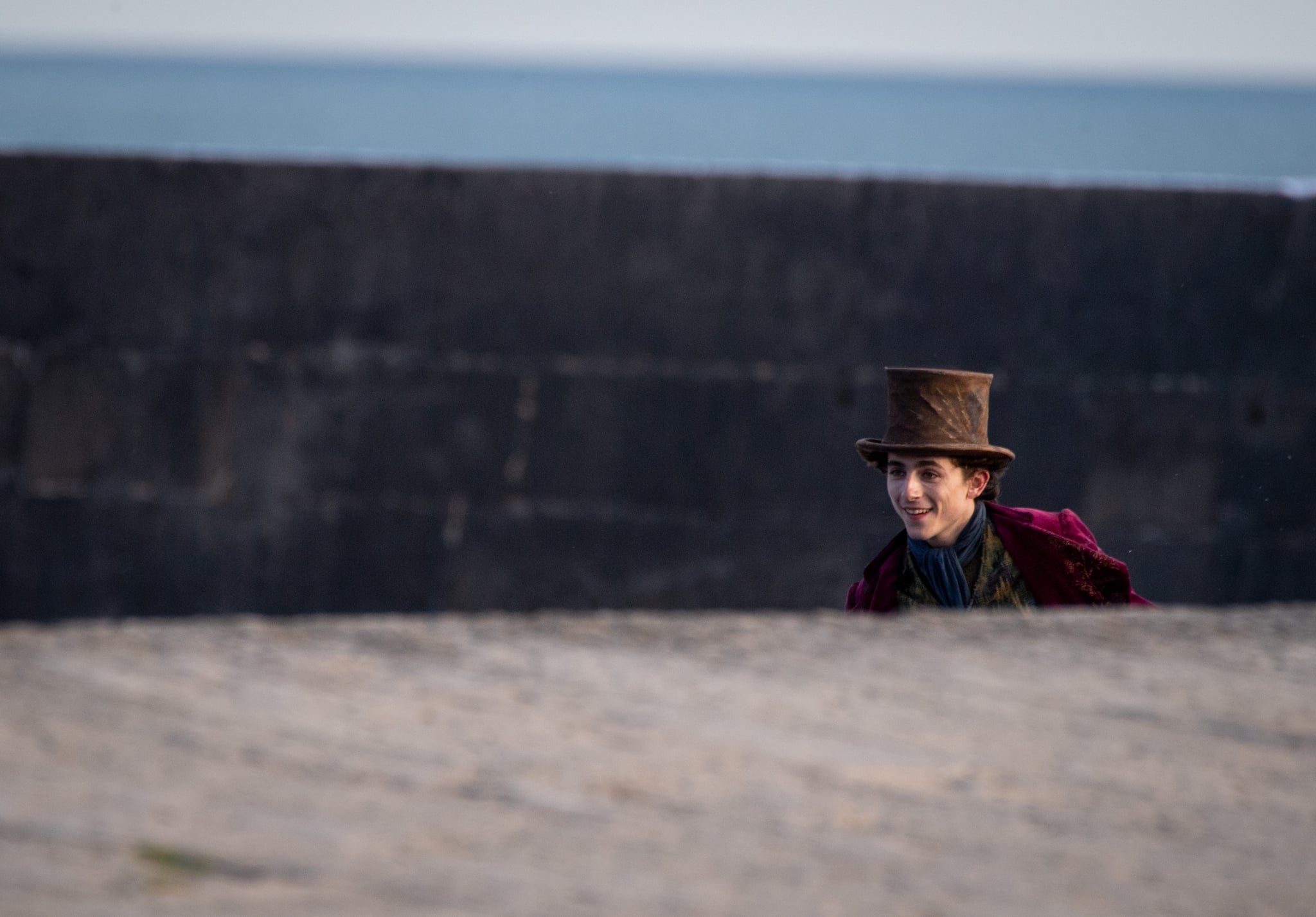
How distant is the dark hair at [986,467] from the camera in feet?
14.8

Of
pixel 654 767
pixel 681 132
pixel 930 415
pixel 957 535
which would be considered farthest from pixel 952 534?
pixel 681 132

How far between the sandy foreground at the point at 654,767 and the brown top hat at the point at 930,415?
2.13 meters

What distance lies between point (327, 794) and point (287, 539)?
5058 mm

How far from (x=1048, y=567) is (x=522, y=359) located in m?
2.83

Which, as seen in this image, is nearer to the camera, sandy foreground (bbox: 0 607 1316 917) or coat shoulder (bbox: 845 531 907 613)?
sandy foreground (bbox: 0 607 1316 917)

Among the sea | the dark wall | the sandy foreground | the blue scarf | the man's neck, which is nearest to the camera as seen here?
the sandy foreground

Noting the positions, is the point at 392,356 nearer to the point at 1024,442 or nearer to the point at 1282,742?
the point at 1024,442

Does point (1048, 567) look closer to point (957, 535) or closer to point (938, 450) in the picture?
point (957, 535)

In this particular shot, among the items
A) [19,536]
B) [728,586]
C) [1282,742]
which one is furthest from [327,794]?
[19,536]

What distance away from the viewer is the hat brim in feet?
14.6

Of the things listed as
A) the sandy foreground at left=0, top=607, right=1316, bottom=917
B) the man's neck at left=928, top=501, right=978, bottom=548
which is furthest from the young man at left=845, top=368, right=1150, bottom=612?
the sandy foreground at left=0, top=607, right=1316, bottom=917

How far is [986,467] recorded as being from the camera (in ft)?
15.2

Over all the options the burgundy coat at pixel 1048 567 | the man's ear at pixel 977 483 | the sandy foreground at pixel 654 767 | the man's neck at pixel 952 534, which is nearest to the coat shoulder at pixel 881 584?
the burgundy coat at pixel 1048 567

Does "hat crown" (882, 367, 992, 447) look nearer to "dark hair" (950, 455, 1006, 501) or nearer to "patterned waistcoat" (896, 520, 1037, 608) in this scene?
"dark hair" (950, 455, 1006, 501)
